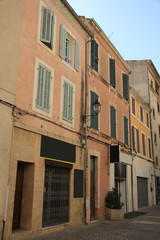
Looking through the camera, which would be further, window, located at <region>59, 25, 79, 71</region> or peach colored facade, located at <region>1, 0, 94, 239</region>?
window, located at <region>59, 25, 79, 71</region>

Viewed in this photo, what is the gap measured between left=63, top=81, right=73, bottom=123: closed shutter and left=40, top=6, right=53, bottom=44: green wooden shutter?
1.86 m

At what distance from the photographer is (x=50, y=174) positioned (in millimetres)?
8641

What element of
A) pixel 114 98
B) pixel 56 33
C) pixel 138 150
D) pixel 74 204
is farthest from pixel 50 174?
pixel 138 150

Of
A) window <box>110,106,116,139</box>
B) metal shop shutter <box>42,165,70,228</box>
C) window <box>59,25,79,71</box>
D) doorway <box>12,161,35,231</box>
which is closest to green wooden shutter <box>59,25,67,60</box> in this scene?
window <box>59,25,79,71</box>

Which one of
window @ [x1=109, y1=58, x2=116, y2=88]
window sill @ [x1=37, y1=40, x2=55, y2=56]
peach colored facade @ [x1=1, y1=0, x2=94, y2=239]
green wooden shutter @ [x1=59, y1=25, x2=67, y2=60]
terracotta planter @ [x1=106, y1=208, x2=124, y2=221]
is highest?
window @ [x1=109, y1=58, x2=116, y2=88]

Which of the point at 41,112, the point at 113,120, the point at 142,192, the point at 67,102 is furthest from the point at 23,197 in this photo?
the point at 142,192

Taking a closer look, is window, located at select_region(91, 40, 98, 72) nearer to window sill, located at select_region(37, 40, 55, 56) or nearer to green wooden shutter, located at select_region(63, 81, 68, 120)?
green wooden shutter, located at select_region(63, 81, 68, 120)

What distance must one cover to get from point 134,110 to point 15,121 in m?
13.6

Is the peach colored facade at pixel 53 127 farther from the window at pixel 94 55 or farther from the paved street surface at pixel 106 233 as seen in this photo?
the paved street surface at pixel 106 233

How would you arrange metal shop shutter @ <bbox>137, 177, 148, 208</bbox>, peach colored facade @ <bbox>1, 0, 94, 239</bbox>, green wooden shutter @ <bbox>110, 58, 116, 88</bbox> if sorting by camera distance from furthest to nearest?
1. metal shop shutter @ <bbox>137, 177, 148, 208</bbox>
2. green wooden shutter @ <bbox>110, 58, 116, 88</bbox>
3. peach colored facade @ <bbox>1, 0, 94, 239</bbox>

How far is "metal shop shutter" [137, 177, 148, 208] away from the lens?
1812 centimetres

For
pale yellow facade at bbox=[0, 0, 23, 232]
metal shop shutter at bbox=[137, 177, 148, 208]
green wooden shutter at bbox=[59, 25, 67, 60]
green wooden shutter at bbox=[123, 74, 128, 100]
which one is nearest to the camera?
pale yellow facade at bbox=[0, 0, 23, 232]

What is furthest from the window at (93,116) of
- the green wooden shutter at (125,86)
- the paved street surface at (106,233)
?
the green wooden shutter at (125,86)

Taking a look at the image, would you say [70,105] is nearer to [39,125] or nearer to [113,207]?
[39,125]
